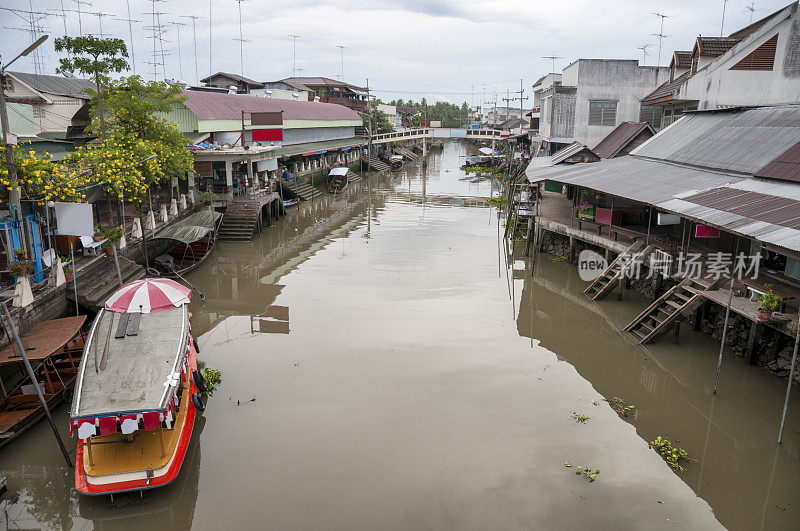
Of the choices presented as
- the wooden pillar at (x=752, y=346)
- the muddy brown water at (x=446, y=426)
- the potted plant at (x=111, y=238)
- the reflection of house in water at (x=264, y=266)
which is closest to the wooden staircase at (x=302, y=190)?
the reflection of house in water at (x=264, y=266)

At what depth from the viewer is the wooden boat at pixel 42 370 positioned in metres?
10.5

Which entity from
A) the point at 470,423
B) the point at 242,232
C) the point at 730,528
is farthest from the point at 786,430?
the point at 242,232

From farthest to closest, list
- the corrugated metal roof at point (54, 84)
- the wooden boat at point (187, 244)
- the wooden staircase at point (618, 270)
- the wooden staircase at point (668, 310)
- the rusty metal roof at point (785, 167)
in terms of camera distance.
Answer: the corrugated metal roof at point (54, 84)
the wooden boat at point (187, 244)
the wooden staircase at point (618, 270)
the rusty metal roof at point (785, 167)
the wooden staircase at point (668, 310)

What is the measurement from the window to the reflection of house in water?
16137 millimetres

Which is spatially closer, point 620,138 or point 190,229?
point 190,229

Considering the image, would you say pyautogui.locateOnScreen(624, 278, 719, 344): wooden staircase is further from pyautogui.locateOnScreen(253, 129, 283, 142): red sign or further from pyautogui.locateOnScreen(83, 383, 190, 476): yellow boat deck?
pyautogui.locateOnScreen(253, 129, 283, 142): red sign

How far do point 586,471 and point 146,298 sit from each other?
376 inches

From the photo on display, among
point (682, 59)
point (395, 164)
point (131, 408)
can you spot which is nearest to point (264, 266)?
point (131, 408)

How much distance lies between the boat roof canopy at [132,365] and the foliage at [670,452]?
893cm

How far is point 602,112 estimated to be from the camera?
34594mm

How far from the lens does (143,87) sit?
2480 centimetres

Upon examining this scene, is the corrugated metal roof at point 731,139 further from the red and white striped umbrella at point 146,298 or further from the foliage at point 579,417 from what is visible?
the red and white striped umbrella at point 146,298

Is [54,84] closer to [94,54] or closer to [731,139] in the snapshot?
[94,54]

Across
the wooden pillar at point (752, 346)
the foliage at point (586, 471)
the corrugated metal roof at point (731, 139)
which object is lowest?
the foliage at point (586, 471)
